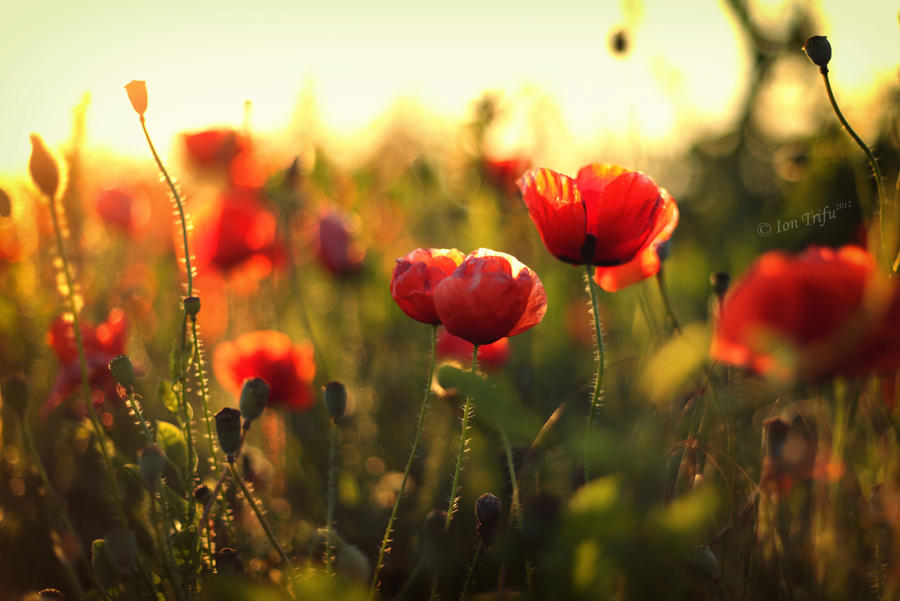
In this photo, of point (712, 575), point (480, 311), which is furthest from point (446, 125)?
point (712, 575)

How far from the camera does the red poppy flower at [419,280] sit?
0.96 meters

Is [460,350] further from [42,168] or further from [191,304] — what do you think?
[42,168]

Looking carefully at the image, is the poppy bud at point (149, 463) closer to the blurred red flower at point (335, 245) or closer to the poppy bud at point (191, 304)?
the poppy bud at point (191, 304)

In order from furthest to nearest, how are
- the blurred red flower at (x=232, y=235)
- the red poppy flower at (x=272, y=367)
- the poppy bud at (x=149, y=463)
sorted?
the blurred red flower at (x=232, y=235) → the red poppy flower at (x=272, y=367) → the poppy bud at (x=149, y=463)

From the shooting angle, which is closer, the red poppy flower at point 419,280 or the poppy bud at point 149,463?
the poppy bud at point 149,463

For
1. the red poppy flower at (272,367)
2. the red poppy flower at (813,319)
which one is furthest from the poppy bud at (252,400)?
the red poppy flower at (813,319)

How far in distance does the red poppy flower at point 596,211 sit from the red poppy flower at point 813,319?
327mm

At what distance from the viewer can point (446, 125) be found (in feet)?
9.85

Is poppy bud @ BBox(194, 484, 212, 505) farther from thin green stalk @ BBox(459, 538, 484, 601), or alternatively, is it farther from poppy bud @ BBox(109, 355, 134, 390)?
thin green stalk @ BBox(459, 538, 484, 601)

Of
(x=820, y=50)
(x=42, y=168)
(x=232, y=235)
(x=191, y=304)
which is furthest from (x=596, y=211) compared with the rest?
(x=232, y=235)

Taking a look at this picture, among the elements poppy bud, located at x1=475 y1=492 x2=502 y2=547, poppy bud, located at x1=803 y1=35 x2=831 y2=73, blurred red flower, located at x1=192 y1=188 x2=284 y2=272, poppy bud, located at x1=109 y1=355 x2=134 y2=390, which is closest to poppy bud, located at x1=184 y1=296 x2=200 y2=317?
poppy bud, located at x1=109 y1=355 x2=134 y2=390

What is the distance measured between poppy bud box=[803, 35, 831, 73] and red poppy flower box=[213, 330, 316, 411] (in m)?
1.15

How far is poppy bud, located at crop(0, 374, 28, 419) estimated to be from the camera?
94cm

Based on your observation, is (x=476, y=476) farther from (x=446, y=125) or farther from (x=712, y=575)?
(x=446, y=125)
